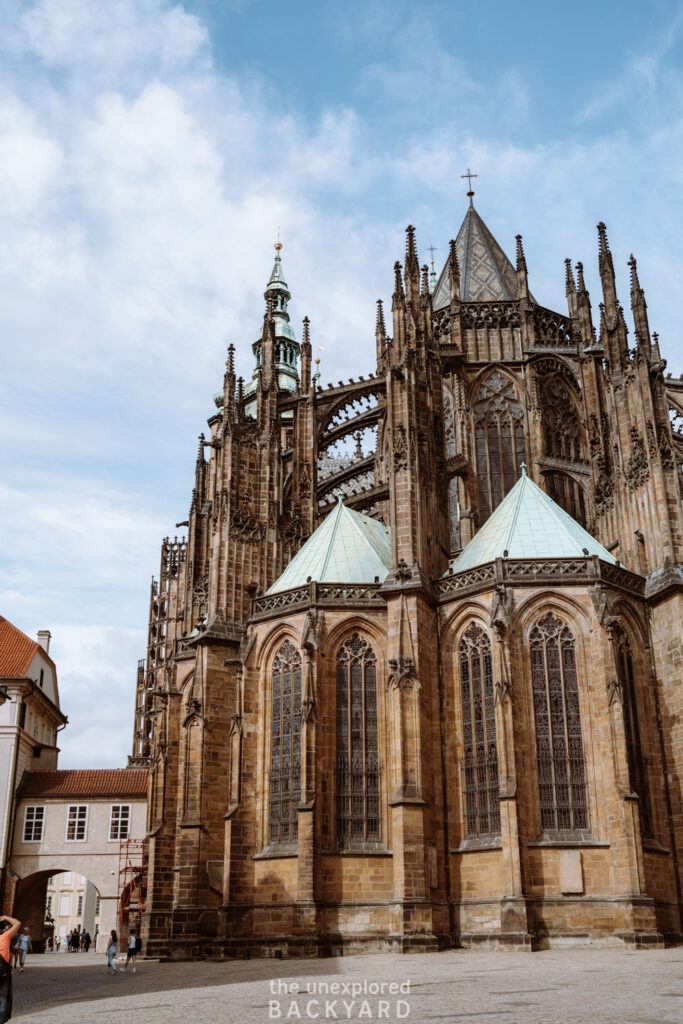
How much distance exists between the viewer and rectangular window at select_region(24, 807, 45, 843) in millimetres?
41281

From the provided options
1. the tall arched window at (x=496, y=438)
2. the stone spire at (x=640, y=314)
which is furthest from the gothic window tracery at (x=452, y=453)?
the stone spire at (x=640, y=314)

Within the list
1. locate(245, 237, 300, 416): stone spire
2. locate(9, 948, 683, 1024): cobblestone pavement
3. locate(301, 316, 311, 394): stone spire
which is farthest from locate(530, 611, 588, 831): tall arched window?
locate(245, 237, 300, 416): stone spire

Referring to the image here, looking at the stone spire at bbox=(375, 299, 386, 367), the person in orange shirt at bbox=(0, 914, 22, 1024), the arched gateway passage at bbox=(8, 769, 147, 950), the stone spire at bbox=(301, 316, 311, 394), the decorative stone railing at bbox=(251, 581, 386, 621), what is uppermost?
the stone spire at bbox=(375, 299, 386, 367)

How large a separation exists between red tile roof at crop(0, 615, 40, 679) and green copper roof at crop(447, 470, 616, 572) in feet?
76.3

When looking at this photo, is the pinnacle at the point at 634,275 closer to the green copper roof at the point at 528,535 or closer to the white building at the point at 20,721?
the green copper roof at the point at 528,535

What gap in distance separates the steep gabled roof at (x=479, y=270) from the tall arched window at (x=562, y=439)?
4.92m

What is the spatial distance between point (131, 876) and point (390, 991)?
1224 inches

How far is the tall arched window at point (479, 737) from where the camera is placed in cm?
2612

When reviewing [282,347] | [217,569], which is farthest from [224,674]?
[282,347]

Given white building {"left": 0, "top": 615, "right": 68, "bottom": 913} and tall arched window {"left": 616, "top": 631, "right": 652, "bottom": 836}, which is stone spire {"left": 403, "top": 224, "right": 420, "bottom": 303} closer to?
tall arched window {"left": 616, "top": 631, "right": 652, "bottom": 836}

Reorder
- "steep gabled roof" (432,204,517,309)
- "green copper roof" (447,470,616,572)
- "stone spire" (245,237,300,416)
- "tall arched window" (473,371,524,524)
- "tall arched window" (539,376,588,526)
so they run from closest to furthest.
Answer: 1. "green copper roof" (447,470,616,572)
2. "tall arched window" (539,376,588,526)
3. "tall arched window" (473,371,524,524)
4. "steep gabled roof" (432,204,517,309)
5. "stone spire" (245,237,300,416)

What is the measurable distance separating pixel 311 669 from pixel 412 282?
13567 millimetres

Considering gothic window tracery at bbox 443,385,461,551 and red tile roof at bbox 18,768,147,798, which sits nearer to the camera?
gothic window tracery at bbox 443,385,461,551

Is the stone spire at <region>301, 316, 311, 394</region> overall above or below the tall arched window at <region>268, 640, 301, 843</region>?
above
